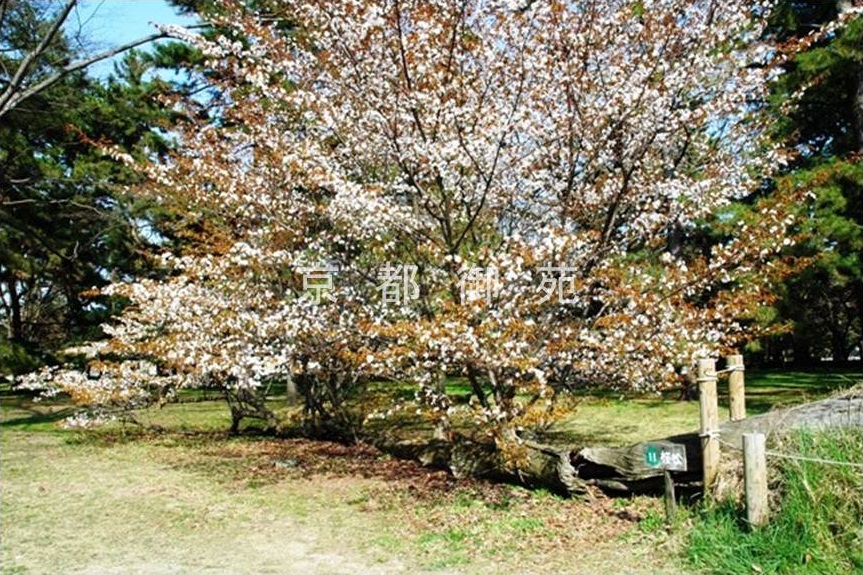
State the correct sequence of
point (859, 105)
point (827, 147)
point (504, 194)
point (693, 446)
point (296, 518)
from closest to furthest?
point (693, 446)
point (296, 518)
point (504, 194)
point (859, 105)
point (827, 147)

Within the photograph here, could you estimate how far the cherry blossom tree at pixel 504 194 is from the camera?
594 centimetres

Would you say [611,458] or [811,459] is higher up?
[811,459]

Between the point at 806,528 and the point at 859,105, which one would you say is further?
the point at 859,105

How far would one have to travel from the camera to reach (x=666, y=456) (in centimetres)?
479

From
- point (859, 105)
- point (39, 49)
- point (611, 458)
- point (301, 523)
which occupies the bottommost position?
point (301, 523)

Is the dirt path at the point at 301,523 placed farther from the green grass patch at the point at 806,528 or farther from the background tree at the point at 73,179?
the background tree at the point at 73,179

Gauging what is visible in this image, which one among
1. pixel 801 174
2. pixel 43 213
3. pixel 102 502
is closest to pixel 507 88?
pixel 102 502

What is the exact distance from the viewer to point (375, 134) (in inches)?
265

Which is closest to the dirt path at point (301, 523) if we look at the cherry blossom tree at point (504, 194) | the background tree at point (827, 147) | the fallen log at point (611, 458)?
the fallen log at point (611, 458)

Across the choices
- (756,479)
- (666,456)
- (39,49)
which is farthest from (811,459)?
(39,49)

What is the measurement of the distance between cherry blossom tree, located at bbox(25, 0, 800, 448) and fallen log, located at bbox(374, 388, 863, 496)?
460 millimetres

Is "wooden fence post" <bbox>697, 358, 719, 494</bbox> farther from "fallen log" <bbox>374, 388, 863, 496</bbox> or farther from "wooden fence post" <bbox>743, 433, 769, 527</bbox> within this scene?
"wooden fence post" <bbox>743, 433, 769, 527</bbox>

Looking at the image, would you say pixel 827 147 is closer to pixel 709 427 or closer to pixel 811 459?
pixel 709 427

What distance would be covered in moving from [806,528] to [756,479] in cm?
37
